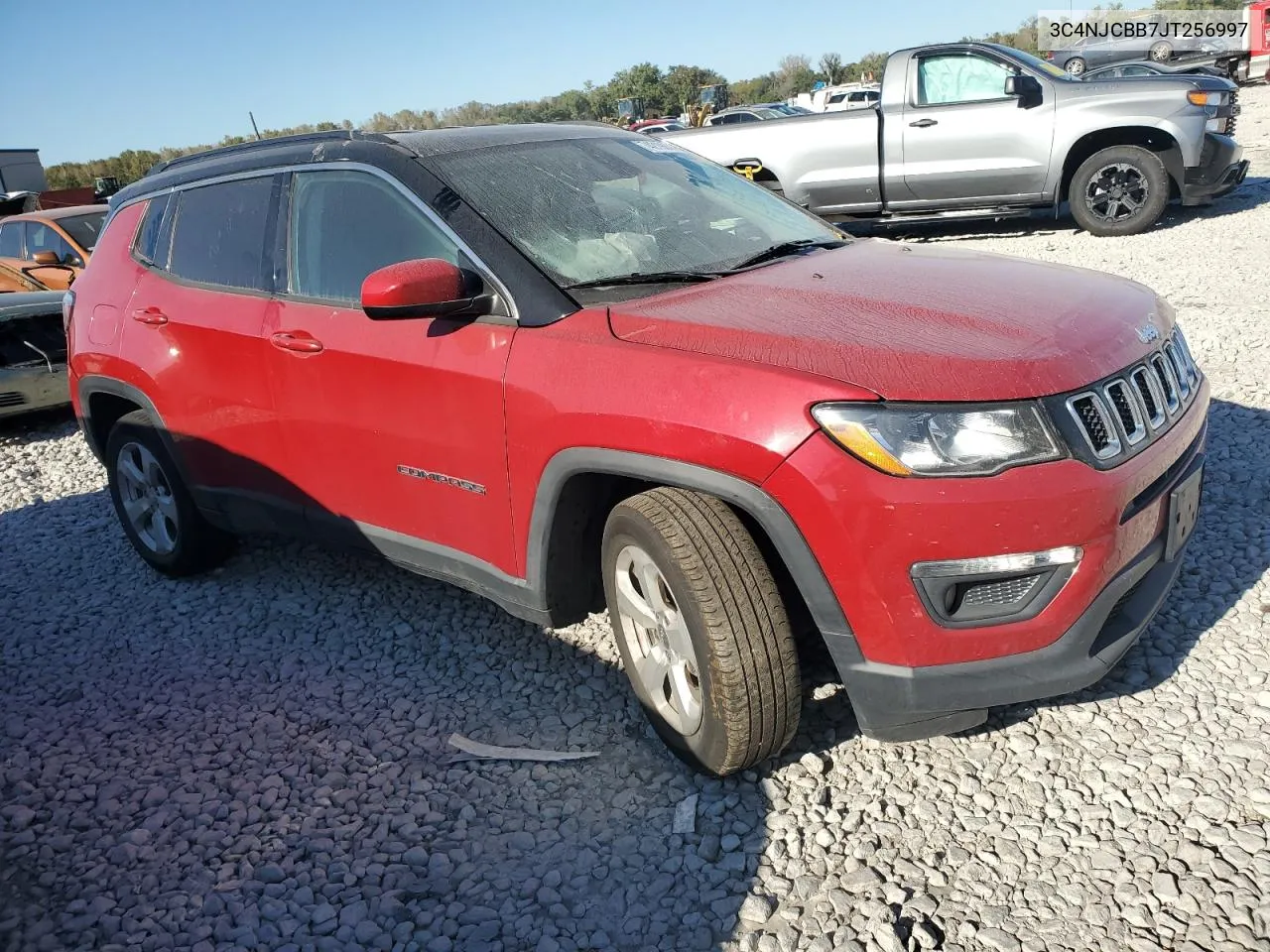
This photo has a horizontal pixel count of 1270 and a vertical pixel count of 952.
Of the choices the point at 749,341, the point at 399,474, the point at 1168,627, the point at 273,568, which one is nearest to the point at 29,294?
the point at 273,568

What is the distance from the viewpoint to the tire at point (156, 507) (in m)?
4.43

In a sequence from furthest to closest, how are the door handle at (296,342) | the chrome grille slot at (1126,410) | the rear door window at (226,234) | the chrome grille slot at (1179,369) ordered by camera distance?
the rear door window at (226,234)
the door handle at (296,342)
the chrome grille slot at (1179,369)
the chrome grille slot at (1126,410)

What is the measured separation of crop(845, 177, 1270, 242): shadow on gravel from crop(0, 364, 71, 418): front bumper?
822 centimetres

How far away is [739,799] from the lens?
276 cm

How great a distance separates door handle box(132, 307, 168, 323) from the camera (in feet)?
13.6

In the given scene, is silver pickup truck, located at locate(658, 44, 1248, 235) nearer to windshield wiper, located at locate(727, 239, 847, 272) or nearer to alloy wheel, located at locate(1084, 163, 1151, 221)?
alloy wheel, located at locate(1084, 163, 1151, 221)

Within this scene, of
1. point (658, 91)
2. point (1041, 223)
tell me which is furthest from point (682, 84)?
point (1041, 223)

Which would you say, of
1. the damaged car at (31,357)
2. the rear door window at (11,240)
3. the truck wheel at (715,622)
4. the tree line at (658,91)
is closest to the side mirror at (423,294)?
the truck wheel at (715,622)

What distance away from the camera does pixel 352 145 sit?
3529mm

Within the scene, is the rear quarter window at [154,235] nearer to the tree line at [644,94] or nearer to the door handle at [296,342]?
the door handle at [296,342]

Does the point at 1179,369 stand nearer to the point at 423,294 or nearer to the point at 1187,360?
the point at 1187,360

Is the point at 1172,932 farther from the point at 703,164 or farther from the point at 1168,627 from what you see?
the point at 703,164

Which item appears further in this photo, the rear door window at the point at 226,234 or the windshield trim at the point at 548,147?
the rear door window at the point at 226,234

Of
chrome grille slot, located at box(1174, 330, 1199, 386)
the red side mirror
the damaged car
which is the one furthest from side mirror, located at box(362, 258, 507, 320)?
the damaged car
